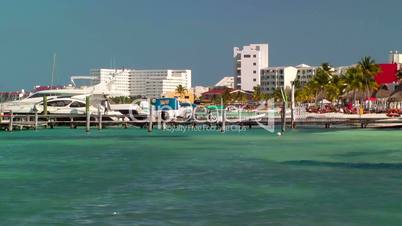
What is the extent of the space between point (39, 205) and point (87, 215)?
1.55m

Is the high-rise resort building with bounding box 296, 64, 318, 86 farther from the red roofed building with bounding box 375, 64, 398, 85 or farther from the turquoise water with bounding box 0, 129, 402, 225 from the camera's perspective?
the turquoise water with bounding box 0, 129, 402, 225

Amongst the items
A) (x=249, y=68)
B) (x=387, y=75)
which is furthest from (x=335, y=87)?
(x=249, y=68)

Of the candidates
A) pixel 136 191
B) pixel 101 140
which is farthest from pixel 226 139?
pixel 136 191

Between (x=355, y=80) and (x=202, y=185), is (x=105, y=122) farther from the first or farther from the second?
(x=355, y=80)

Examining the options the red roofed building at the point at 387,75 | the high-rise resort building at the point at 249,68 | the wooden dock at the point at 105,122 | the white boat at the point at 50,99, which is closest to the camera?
the wooden dock at the point at 105,122

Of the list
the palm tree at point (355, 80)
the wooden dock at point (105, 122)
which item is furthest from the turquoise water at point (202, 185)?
the palm tree at point (355, 80)

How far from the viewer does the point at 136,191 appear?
14.7 m

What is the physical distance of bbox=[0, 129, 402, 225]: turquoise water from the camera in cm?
1193

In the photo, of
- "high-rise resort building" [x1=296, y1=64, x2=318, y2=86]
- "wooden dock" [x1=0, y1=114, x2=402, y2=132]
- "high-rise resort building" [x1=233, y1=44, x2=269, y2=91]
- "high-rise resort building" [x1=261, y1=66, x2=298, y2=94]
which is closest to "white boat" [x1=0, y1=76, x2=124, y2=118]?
"wooden dock" [x1=0, y1=114, x2=402, y2=132]

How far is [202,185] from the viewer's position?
1564 cm

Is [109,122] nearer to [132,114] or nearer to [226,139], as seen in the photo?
[132,114]

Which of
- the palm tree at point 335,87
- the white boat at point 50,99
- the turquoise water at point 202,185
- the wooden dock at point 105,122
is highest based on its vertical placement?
the palm tree at point 335,87

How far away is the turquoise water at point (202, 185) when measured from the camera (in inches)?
470

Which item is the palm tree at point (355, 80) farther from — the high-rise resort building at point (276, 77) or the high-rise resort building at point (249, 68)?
the high-rise resort building at point (249, 68)
